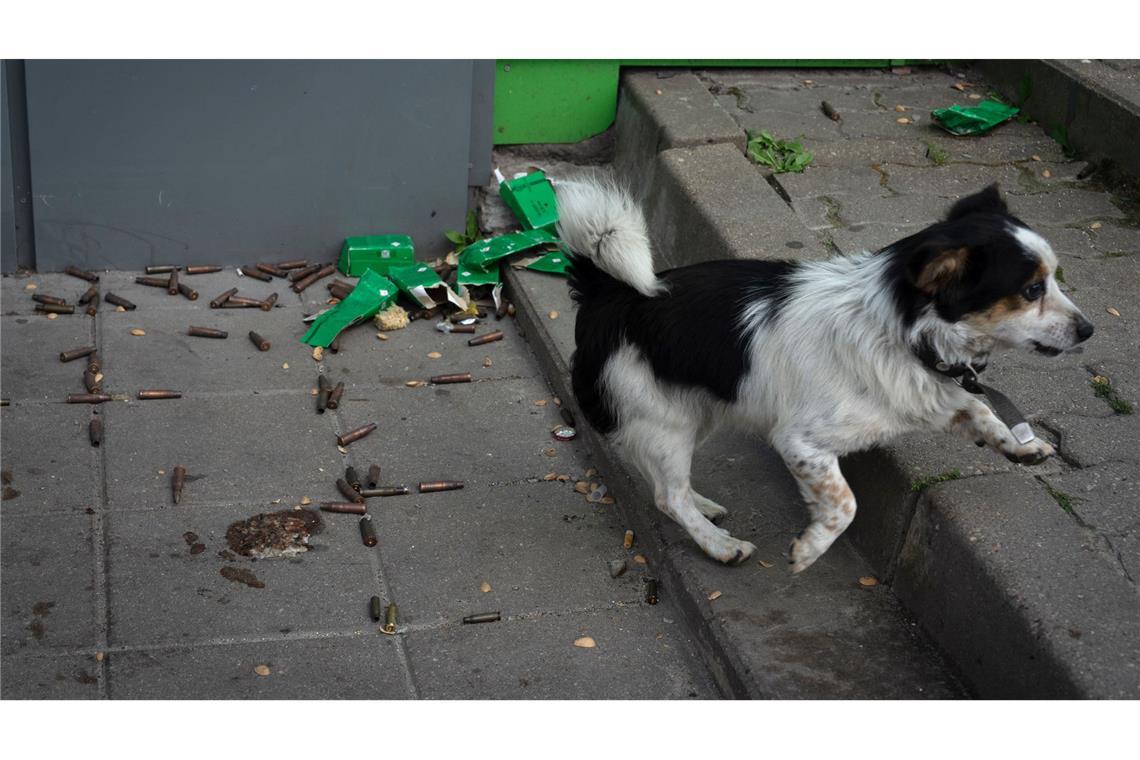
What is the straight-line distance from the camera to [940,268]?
3463 mm

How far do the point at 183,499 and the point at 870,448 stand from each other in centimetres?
252

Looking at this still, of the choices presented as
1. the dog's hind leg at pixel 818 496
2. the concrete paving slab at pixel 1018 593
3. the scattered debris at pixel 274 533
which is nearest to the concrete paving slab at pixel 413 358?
the scattered debris at pixel 274 533

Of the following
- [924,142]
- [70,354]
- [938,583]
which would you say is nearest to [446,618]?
[938,583]

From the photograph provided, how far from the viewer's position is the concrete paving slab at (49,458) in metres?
4.51

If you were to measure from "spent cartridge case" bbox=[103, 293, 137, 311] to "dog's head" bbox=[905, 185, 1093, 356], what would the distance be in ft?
12.6

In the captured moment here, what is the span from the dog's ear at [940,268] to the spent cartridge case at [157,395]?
319 cm

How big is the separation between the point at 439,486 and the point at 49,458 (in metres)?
1.52

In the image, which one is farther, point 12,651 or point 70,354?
point 70,354

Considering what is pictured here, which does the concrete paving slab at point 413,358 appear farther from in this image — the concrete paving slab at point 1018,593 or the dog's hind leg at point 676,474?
the concrete paving slab at point 1018,593

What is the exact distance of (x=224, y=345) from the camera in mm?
5684

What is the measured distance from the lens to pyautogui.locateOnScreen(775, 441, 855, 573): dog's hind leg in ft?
12.6

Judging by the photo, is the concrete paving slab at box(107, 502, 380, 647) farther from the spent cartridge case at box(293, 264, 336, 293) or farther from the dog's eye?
the dog's eye

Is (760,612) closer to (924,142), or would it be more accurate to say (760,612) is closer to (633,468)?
(633,468)

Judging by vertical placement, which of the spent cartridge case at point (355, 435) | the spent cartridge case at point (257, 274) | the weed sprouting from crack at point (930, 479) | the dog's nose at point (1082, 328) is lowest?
the spent cartridge case at point (355, 435)
